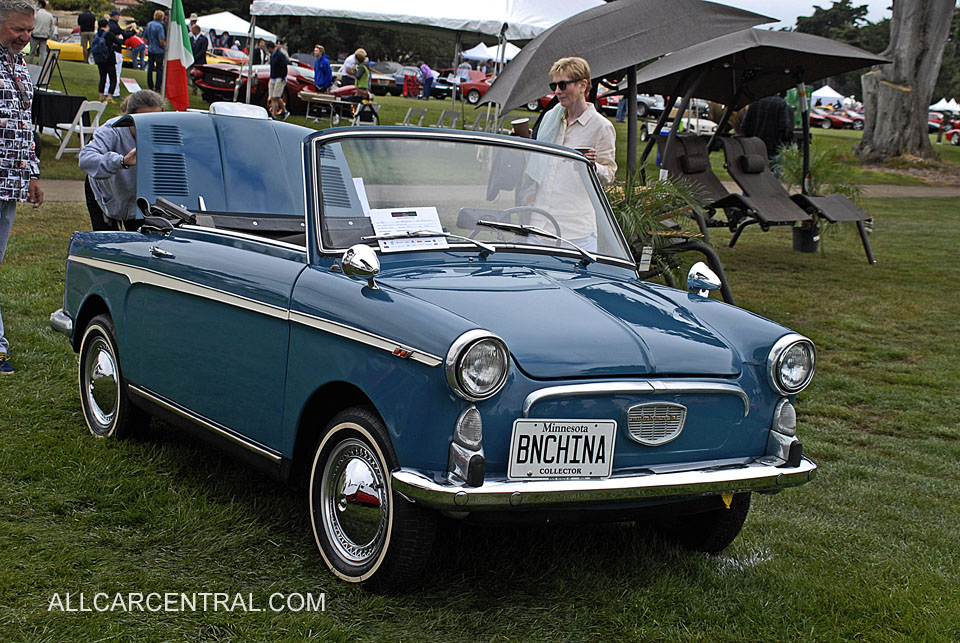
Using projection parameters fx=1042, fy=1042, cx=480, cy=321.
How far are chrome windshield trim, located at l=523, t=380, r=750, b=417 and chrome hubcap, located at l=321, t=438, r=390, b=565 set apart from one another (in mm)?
605

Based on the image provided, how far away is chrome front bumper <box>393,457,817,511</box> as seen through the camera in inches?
125

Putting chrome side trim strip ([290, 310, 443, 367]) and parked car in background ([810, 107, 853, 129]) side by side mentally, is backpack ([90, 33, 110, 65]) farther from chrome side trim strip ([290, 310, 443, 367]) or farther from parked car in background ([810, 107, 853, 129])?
parked car in background ([810, 107, 853, 129])

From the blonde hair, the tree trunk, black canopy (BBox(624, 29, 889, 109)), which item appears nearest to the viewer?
the blonde hair

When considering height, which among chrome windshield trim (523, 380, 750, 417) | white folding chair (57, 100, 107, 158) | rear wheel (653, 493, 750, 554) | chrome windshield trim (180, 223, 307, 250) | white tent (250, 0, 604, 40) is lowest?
rear wheel (653, 493, 750, 554)

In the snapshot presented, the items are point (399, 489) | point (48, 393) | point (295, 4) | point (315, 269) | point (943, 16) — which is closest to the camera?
point (399, 489)

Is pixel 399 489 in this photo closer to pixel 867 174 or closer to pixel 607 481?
pixel 607 481

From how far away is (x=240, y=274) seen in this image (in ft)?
13.9

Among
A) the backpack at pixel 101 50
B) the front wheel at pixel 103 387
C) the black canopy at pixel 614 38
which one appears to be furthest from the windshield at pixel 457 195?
the backpack at pixel 101 50

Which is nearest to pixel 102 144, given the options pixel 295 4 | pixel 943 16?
pixel 295 4

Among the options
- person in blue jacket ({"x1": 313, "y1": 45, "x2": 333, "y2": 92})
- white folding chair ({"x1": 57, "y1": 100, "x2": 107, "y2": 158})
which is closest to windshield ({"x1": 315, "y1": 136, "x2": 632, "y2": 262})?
white folding chair ({"x1": 57, "y1": 100, "x2": 107, "y2": 158})

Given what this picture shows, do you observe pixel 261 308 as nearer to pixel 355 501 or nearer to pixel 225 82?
pixel 355 501

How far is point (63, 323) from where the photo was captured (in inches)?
220

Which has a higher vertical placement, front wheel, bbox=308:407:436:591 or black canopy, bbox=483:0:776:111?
black canopy, bbox=483:0:776:111

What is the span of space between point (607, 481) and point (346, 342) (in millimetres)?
1008
